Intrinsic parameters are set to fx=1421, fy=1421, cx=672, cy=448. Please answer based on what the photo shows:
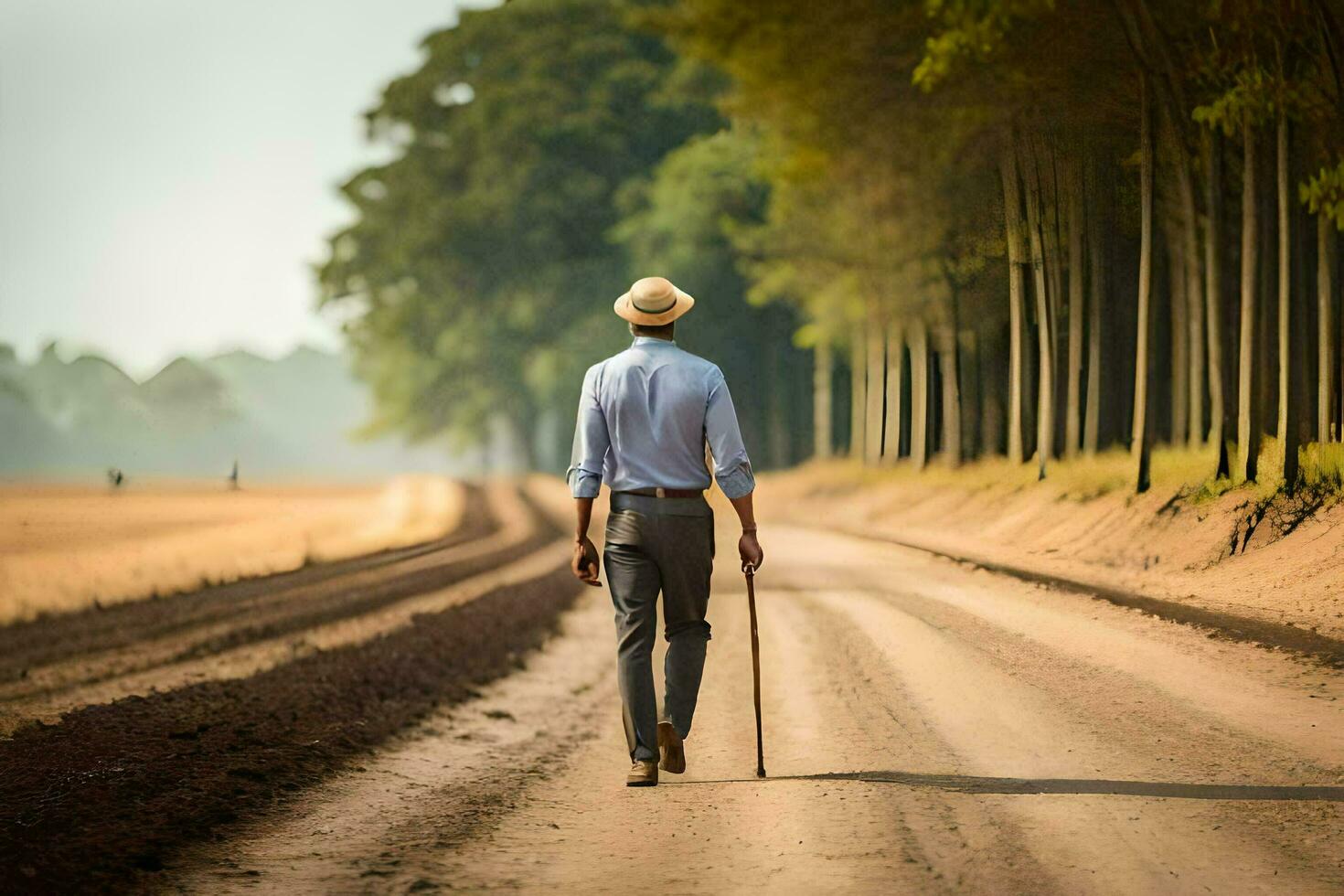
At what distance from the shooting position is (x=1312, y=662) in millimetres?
6230

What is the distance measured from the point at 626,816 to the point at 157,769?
2663 mm

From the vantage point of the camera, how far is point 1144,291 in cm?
718

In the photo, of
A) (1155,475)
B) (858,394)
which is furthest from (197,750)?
(1155,475)

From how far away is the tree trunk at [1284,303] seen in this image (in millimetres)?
7113

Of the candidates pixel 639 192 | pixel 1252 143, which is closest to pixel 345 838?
pixel 1252 143

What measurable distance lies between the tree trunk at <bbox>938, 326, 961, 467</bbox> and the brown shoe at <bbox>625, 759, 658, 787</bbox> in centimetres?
254

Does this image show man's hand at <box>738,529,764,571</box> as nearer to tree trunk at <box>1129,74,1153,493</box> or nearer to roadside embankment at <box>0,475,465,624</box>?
tree trunk at <box>1129,74,1153,493</box>

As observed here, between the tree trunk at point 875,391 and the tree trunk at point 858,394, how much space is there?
0.47 feet

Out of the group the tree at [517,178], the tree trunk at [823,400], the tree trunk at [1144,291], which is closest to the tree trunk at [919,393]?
the tree trunk at [1144,291]

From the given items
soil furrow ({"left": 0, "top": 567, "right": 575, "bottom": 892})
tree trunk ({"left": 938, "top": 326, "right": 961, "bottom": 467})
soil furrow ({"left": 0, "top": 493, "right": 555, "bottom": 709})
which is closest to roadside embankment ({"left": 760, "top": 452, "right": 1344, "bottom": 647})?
tree trunk ({"left": 938, "top": 326, "right": 961, "bottom": 467})

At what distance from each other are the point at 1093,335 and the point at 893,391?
126cm

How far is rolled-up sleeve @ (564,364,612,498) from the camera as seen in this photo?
216 inches

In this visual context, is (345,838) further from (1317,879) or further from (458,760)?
(1317,879)

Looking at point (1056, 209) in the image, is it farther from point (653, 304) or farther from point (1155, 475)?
point (653, 304)
